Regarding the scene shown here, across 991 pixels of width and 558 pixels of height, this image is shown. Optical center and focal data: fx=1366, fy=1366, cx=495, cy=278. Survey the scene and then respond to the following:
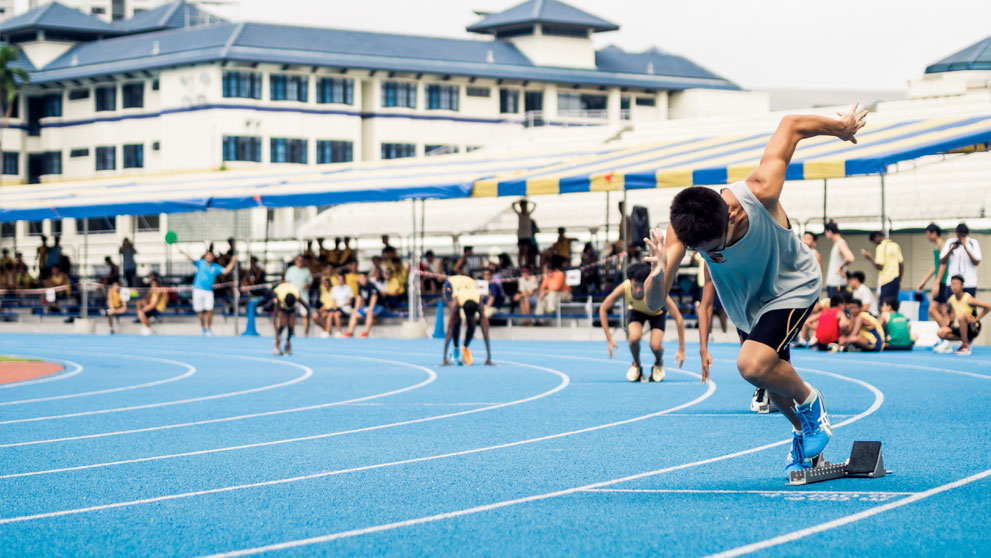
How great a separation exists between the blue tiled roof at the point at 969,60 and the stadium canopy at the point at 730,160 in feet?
71.9

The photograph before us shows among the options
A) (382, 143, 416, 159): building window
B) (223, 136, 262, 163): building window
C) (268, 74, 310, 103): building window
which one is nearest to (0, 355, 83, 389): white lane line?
(223, 136, 262, 163): building window

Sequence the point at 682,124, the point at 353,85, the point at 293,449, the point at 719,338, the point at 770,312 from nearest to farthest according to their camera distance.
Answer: the point at 770,312 < the point at 293,449 < the point at 719,338 < the point at 682,124 < the point at 353,85

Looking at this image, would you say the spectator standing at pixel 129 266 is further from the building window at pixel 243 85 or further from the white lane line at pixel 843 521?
the building window at pixel 243 85

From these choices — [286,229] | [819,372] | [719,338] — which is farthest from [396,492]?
[286,229]

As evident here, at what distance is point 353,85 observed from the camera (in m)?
65.0

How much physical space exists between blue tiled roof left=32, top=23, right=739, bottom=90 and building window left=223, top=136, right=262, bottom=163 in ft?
11.8

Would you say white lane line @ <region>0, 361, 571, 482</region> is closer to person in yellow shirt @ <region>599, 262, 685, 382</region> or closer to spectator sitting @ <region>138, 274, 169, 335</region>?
person in yellow shirt @ <region>599, 262, 685, 382</region>

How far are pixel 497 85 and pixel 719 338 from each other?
1854 inches

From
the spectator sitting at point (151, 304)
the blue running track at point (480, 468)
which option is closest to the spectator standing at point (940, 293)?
the blue running track at point (480, 468)

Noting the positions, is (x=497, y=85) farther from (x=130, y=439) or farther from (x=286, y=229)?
(x=130, y=439)

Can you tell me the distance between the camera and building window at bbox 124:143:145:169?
64688 millimetres

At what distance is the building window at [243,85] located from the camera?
62406 millimetres

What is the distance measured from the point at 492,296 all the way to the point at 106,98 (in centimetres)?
4618

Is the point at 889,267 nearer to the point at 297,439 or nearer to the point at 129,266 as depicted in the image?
the point at 297,439
